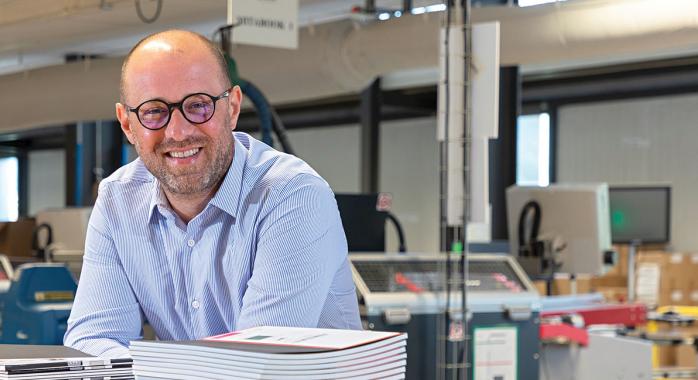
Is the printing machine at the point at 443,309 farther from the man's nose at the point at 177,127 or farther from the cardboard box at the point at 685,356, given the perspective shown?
the cardboard box at the point at 685,356

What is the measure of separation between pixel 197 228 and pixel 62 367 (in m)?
0.49

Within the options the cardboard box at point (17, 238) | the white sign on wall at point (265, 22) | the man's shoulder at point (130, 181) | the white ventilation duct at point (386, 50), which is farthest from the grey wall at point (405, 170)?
the man's shoulder at point (130, 181)

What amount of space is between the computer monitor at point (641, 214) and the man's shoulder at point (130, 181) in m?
8.14

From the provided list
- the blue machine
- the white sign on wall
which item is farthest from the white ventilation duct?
the blue machine

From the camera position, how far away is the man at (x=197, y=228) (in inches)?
60.5

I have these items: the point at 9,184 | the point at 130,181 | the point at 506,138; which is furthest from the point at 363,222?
the point at 9,184

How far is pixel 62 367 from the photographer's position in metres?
1.24

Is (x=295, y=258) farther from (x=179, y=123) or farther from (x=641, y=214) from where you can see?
(x=641, y=214)

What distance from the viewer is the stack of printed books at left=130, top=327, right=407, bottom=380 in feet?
3.40

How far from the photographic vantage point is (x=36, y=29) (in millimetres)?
7836

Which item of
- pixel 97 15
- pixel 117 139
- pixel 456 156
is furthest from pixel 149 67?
pixel 117 139

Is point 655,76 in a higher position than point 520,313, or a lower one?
higher

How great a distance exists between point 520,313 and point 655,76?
7.23 m

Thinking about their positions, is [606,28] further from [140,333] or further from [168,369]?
[168,369]
